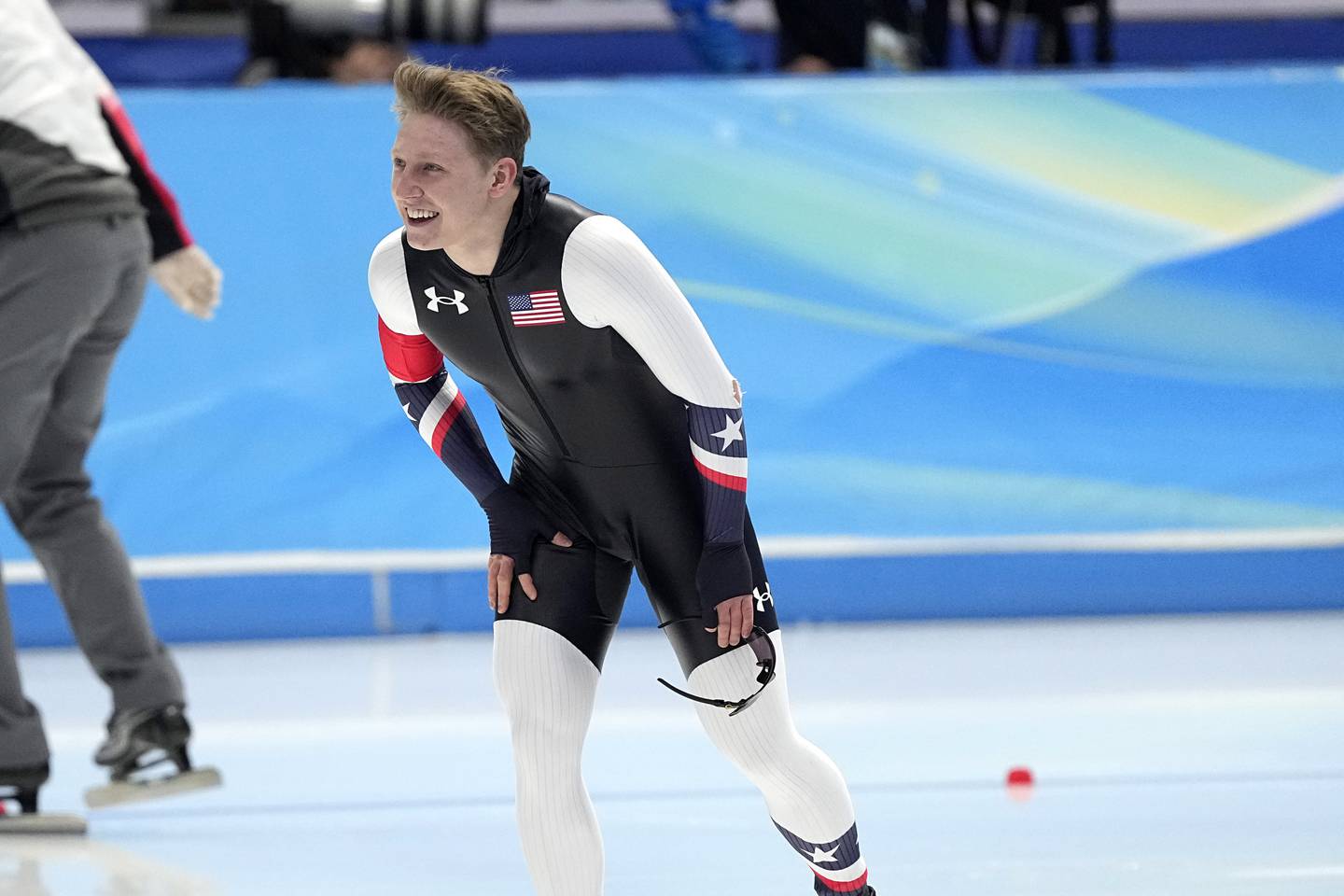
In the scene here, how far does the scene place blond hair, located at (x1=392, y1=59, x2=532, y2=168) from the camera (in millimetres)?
2170

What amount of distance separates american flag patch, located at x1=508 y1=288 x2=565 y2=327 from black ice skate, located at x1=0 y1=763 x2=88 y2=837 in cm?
169

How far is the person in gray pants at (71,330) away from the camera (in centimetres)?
327

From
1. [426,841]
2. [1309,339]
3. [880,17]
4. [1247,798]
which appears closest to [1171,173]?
[1309,339]

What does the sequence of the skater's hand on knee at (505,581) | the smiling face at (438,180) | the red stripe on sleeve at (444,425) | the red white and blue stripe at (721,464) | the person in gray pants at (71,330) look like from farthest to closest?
the person in gray pants at (71,330) → the red stripe on sleeve at (444,425) → the skater's hand on knee at (505,581) → the red white and blue stripe at (721,464) → the smiling face at (438,180)

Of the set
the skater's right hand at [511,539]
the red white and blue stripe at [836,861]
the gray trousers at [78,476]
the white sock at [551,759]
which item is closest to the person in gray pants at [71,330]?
the gray trousers at [78,476]

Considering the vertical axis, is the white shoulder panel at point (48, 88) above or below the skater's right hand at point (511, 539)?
above

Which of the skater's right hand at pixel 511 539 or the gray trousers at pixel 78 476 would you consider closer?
the skater's right hand at pixel 511 539

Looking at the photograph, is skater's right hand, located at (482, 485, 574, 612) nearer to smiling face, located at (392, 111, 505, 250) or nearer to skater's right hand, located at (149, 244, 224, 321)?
smiling face, located at (392, 111, 505, 250)

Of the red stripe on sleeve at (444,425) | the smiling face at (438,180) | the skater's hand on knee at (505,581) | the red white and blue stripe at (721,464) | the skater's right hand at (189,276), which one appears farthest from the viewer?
the skater's right hand at (189,276)

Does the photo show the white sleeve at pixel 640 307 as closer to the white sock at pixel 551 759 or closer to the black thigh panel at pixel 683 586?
the black thigh panel at pixel 683 586

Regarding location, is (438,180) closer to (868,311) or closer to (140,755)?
(140,755)

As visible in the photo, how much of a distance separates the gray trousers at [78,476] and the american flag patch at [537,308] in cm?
142

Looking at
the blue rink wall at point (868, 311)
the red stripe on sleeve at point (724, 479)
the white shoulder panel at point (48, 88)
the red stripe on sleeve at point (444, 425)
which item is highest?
the white shoulder panel at point (48, 88)

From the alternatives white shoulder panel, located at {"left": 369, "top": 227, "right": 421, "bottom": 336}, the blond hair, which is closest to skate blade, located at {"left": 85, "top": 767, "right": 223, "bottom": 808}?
white shoulder panel, located at {"left": 369, "top": 227, "right": 421, "bottom": 336}
